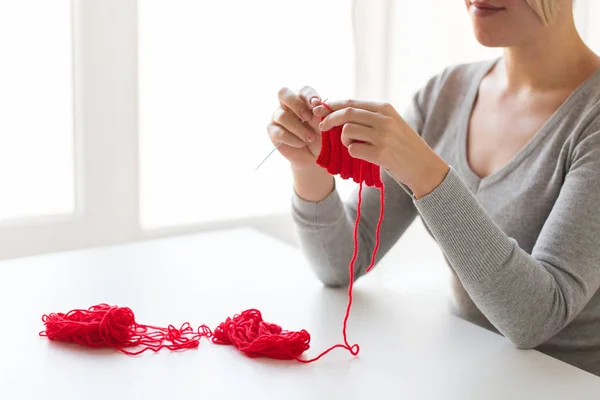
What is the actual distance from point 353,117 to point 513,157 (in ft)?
1.27

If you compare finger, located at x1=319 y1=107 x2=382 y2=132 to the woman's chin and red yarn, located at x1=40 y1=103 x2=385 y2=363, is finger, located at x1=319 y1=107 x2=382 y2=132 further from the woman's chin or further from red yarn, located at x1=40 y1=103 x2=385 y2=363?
the woman's chin

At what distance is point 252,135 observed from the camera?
99.8 inches

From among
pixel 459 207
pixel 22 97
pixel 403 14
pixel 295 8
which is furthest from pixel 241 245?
pixel 403 14

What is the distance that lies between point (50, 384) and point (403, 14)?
2.05 m

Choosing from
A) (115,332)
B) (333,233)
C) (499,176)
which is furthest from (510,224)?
(115,332)

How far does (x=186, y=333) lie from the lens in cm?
117

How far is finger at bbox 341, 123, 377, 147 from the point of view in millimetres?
1125

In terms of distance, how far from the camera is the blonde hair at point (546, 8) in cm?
129

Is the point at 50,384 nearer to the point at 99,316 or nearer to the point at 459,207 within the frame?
the point at 99,316

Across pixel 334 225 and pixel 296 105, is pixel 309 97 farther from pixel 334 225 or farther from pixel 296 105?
pixel 334 225

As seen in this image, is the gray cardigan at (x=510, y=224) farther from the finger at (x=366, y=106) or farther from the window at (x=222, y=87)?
the window at (x=222, y=87)

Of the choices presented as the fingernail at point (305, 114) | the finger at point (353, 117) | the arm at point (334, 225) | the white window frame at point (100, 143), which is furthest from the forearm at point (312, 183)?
the white window frame at point (100, 143)

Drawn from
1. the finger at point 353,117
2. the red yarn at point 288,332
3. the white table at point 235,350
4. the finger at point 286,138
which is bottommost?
the white table at point 235,350

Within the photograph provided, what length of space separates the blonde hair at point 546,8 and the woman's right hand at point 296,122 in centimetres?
39
